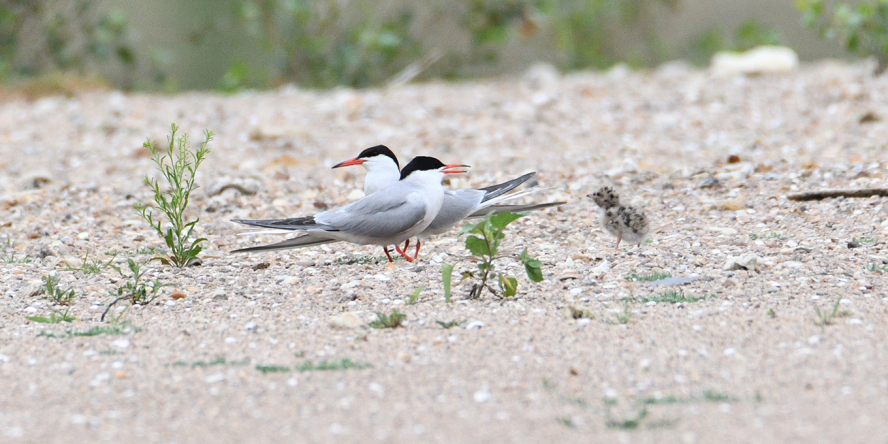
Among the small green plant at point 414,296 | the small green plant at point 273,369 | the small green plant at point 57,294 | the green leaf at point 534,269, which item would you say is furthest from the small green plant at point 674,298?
the small green plant at point 57,294

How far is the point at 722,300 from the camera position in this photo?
3.34 meters

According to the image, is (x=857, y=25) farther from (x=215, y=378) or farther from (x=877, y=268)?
(x=215, y=378)

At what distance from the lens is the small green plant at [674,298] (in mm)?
3348

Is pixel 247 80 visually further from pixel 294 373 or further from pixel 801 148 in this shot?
pixel 294 373

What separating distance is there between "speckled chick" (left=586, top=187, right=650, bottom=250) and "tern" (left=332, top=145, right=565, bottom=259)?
23cm

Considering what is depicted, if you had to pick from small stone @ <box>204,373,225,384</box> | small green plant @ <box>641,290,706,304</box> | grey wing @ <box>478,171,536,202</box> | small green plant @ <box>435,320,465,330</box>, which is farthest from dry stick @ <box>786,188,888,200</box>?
small stone @ <box>204,373,225,384</box>

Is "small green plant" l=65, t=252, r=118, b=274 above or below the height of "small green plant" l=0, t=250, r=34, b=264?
below

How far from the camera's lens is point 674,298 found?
3375 millimetres

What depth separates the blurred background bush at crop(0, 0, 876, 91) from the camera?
33.2 feet

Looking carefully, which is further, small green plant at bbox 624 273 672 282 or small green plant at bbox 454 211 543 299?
small green plant at bbox 624 273 672 282

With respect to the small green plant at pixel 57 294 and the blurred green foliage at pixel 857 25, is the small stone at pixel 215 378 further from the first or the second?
the blurred green foliage at pixel 857 25

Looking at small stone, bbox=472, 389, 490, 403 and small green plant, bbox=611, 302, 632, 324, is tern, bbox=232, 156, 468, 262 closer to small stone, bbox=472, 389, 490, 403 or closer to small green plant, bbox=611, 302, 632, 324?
small green plant, bbox=611, 302, 632, 324

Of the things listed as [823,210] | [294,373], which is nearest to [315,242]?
[294,373]

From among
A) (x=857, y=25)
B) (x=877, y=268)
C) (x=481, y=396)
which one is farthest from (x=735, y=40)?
(x=481, y=396)
